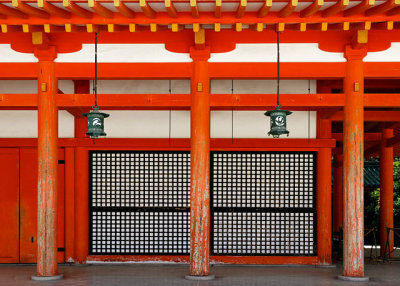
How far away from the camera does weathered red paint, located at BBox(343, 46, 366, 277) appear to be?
356 inches

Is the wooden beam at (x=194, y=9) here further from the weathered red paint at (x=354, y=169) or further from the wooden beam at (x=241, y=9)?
the weathered red paint at (x=354, y=169)

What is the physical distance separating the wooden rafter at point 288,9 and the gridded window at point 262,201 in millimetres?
3959

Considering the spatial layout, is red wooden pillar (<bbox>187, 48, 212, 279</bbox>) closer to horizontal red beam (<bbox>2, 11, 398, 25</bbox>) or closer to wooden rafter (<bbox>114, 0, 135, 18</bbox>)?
horizontal red beam (<bbox>2, 11, 398, 25</bbox>)

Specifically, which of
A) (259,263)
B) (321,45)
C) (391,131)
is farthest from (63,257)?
(391,131)

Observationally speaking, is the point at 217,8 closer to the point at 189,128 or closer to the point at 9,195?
the point at 189,128

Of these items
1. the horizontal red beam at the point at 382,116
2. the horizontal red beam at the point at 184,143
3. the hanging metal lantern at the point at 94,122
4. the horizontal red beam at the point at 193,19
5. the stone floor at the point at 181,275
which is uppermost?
the horizontal red beam at the point at 193,19

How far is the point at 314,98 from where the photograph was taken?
9.57 m

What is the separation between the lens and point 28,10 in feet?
25.7

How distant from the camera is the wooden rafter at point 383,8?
24.9 feet

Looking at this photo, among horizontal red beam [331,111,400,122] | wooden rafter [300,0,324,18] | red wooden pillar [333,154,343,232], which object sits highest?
wooden rafter [300,0,324,18]

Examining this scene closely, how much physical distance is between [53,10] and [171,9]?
172 cm

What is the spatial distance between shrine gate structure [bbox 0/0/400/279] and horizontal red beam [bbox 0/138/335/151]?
3cm

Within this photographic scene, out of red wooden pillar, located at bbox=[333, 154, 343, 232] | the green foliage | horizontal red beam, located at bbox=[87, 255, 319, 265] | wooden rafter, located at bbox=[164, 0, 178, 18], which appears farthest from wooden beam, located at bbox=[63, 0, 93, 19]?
the green foliage

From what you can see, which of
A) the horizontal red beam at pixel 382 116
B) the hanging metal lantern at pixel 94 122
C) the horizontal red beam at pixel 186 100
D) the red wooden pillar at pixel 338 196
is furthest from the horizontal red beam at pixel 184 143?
the red wooden pillar at pixel 338 196
